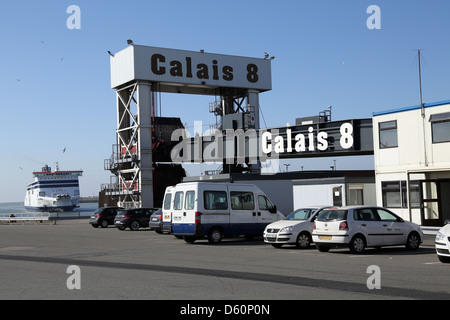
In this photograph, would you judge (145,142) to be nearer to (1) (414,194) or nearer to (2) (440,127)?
(1) (414,194)

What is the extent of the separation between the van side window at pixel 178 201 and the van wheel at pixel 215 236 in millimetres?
1611

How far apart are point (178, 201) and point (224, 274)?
10.4 m

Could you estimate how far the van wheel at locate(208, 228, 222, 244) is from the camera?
72.8ft

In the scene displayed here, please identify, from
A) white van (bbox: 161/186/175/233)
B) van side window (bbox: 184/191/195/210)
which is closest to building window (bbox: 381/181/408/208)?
van side window (bbox: 184/191/195/210)

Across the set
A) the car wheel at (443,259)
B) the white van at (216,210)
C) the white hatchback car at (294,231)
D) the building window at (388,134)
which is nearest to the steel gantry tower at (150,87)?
the building window at (388,134)

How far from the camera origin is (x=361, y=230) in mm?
17250

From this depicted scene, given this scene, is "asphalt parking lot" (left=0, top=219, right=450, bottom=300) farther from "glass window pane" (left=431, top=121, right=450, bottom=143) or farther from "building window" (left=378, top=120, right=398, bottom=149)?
"building window" (left=378, top=120, right=398, bottom=149)

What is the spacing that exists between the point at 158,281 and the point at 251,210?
12.3 metres

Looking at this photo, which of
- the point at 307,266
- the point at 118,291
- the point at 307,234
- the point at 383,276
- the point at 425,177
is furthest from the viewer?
the point at 425,177

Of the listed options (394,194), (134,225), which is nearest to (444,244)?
(394,194)

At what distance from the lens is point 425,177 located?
2598cm
